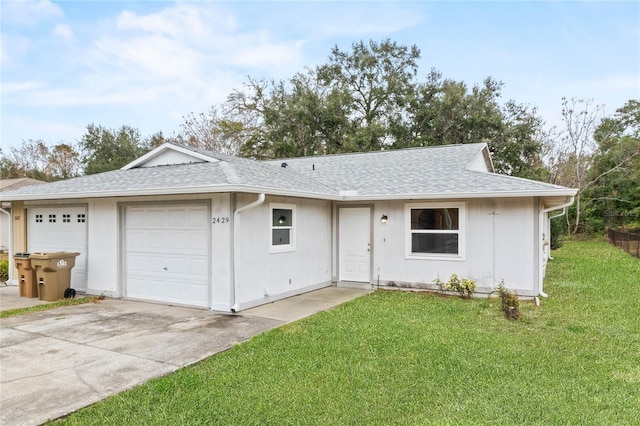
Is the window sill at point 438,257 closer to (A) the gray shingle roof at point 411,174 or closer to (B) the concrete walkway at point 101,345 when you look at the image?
(A) the gray shingle roof at point 411,174

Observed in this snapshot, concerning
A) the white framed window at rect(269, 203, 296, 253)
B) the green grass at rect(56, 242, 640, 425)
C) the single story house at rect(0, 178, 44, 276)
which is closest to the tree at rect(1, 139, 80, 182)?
the single story house at rect(0, 178, 44, 276)

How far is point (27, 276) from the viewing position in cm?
866

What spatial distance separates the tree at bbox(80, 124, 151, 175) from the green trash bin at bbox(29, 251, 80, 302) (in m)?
22.9

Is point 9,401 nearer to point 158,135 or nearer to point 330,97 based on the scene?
point 330,97

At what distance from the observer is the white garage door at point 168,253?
7770 mm

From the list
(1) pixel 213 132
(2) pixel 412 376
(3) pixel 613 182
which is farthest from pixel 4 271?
(3) pixel 613 182

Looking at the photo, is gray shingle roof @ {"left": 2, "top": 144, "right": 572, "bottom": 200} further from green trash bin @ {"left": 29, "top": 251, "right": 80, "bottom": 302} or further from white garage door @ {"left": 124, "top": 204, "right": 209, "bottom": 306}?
green trash bin @ {"left": 29, "top": 251, "right": 80, "bottom": 302}

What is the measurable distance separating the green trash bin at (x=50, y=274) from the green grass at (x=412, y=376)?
5.57m

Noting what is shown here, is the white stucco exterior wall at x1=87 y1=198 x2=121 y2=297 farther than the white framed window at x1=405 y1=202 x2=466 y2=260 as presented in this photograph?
No

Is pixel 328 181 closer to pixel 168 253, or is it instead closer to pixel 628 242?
pixel 168 253

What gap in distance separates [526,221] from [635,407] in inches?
209

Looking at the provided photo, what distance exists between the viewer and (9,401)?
3.72 meters

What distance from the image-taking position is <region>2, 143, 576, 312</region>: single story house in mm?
7625

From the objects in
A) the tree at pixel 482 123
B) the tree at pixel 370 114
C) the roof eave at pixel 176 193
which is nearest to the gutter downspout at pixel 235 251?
the roof eave at pixel 176 193
